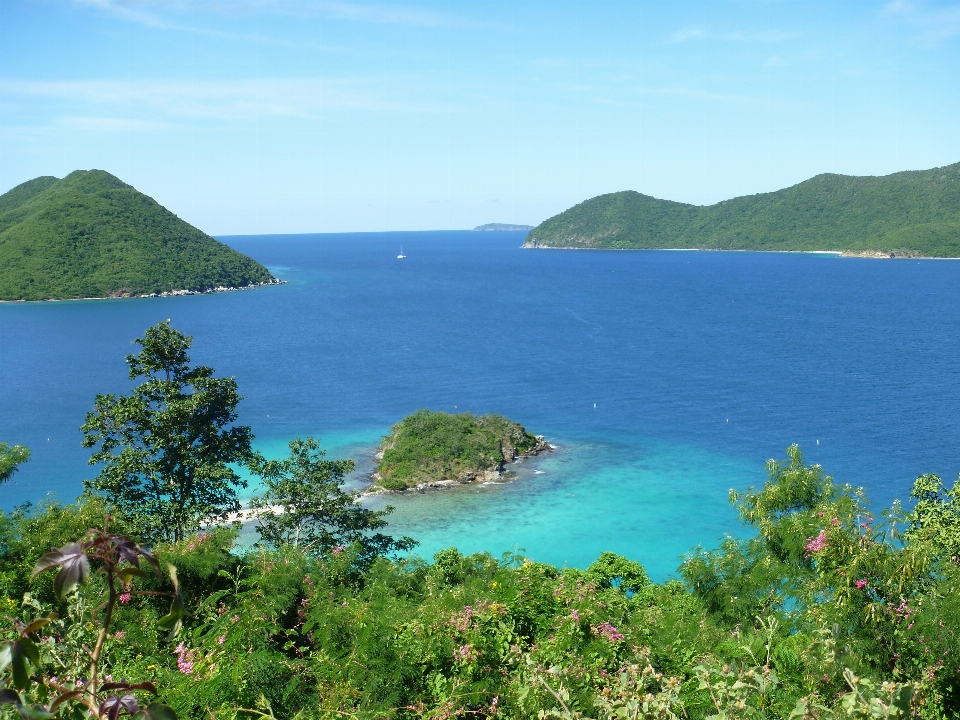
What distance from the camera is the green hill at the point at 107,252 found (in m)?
107

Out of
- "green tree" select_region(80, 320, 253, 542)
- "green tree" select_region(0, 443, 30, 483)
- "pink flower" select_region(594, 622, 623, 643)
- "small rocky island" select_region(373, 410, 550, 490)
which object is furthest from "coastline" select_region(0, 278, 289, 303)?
"pink flower" select_region(594, 622, 623, 643)

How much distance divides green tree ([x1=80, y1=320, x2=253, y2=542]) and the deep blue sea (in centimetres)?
1067

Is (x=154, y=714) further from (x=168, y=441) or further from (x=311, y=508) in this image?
(x=168, y=441)

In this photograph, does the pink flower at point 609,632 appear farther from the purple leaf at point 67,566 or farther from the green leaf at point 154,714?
the purple leaf at point 67,566

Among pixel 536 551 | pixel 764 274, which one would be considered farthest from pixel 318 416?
pixel 764 274

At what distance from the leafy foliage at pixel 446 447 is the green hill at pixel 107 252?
82572 millimetres

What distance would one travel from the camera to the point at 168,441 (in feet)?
70.2

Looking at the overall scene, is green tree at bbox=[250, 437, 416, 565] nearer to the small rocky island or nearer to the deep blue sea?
the deep blue sea

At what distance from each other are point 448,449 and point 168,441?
19176 mm

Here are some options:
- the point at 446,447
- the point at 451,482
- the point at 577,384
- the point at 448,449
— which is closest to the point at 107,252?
the point at 577,384

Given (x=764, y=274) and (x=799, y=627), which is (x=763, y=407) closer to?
(x=799, y=627)

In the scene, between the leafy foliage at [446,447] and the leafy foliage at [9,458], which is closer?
the leafy foliage at [9,458]

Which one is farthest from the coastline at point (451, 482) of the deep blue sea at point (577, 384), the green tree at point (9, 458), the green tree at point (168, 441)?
the green tree at point (9, 458)

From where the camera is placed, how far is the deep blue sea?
34250mm
